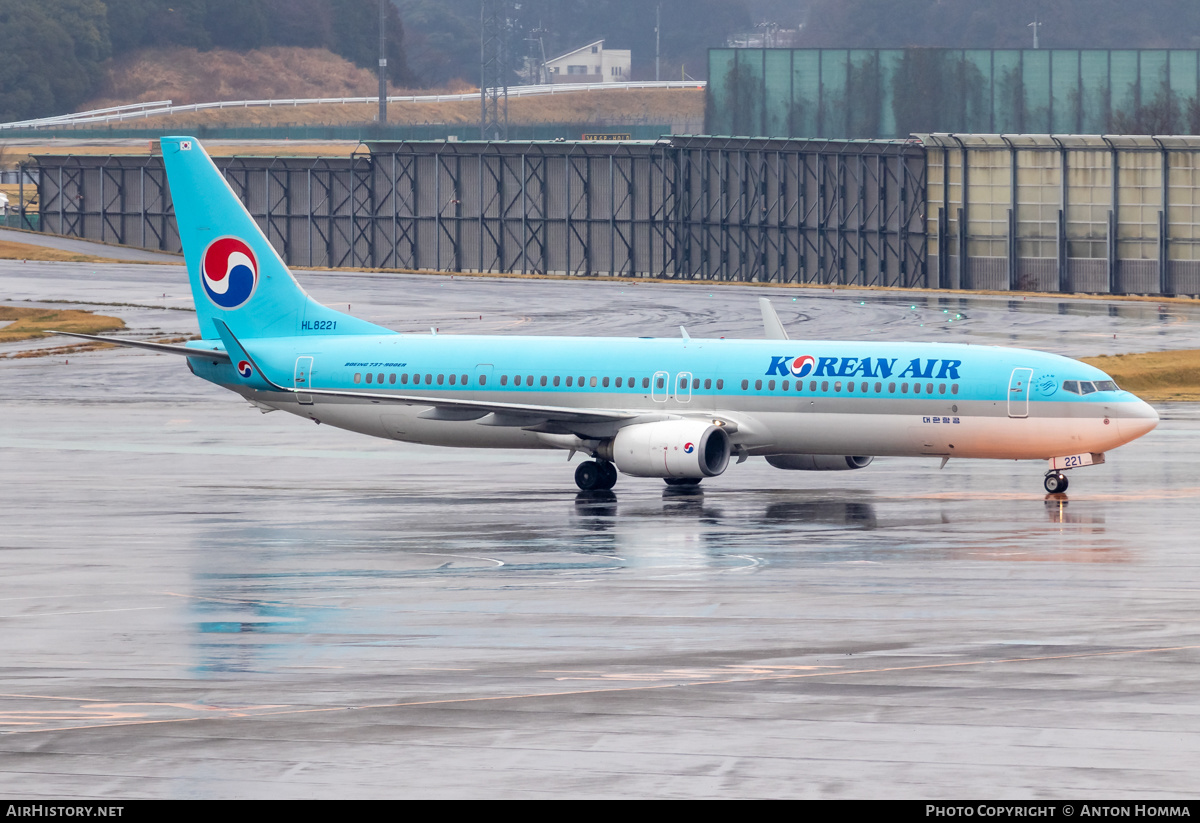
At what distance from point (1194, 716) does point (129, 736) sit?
12627 millimetres

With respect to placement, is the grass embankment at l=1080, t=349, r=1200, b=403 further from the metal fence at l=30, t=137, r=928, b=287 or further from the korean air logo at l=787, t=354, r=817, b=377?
the metal fence at l=30, t=137, r=928, b=287

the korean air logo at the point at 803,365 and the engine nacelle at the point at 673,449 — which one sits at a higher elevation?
the korean air logo at the point at 803,365

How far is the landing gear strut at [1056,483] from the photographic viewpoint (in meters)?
45.3

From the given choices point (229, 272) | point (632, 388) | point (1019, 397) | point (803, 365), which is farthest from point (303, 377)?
point (1019, 397)

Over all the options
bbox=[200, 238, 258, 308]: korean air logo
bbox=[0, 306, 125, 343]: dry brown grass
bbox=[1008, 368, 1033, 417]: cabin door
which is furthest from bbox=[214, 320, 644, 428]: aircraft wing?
bbox=[0, 306, 125, 343]: dry brown grass

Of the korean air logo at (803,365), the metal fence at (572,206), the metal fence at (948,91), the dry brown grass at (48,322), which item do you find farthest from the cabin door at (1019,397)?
the metal fence at (948,91)

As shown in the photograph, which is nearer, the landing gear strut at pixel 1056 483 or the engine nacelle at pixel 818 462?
the landing gear strut at pixel 1056 483

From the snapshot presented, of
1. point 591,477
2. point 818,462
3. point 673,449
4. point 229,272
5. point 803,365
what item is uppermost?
point 229,272

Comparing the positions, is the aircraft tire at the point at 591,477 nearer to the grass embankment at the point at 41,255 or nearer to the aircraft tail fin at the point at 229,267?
the aircraft tail fin at the point at 229,267

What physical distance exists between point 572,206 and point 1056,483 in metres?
95.9

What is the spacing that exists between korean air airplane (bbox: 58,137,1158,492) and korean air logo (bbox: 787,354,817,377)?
6 centimetres

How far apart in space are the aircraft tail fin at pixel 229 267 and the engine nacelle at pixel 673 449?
1028cm

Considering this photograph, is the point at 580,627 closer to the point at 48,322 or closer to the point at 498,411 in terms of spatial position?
the point at 498,411

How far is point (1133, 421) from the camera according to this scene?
43.7 m
